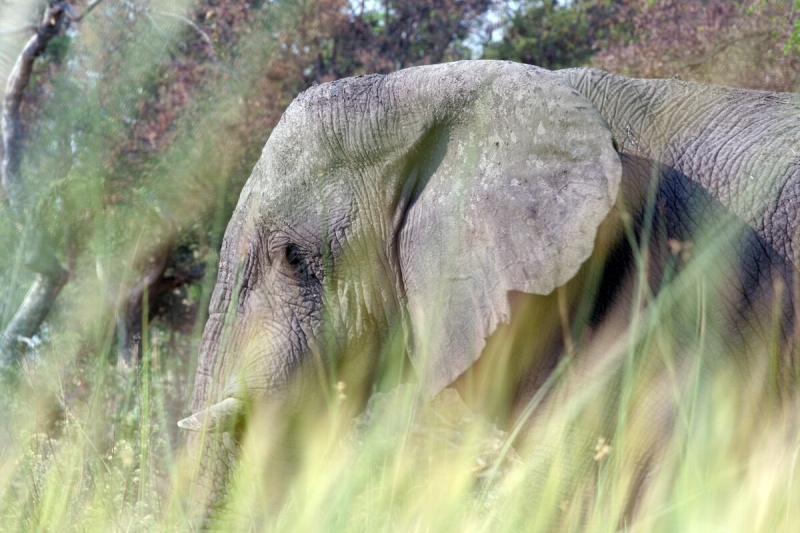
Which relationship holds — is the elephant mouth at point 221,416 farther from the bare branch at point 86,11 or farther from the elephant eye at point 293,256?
the bare branch at point 86,11

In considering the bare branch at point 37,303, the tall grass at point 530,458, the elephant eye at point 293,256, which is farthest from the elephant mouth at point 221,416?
the bare branch at point 37,303

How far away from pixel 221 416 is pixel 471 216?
0.94 m

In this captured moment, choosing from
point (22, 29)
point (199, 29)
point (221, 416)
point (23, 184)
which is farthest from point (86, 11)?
point (221, 416)

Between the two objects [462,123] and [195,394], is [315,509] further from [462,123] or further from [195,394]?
[462,123]

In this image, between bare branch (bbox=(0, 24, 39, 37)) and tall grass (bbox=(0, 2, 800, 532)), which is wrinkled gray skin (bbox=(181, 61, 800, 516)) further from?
bare branch (bbox=(0, 24, 39, 37))

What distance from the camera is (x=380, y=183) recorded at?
3.38m

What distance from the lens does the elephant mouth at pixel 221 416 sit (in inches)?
123

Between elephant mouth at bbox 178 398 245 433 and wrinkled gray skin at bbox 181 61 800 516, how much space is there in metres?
0.01

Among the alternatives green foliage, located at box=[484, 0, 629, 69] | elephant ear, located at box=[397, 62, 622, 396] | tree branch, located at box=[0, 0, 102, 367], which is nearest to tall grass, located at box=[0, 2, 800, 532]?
elephant ear, located at box=[397, 62, 622, 396]

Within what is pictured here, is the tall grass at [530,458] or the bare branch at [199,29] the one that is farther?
the bare branch at [199,29]

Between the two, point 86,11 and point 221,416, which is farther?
point 86,11

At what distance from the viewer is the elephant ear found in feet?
9.73

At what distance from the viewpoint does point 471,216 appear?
10.4 ft

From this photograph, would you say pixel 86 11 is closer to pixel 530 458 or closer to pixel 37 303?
pixel 37 303
